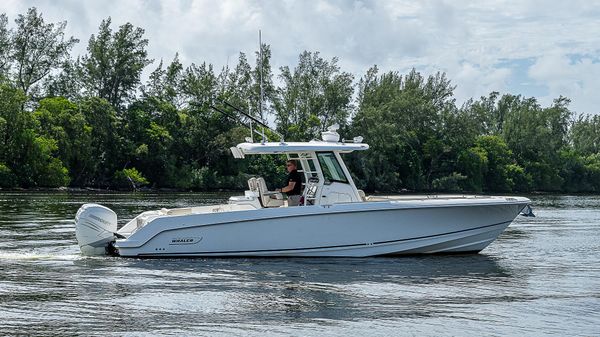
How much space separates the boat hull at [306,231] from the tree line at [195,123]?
47.2 meters

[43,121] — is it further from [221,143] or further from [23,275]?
[23,275]

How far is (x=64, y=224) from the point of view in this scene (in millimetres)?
27000

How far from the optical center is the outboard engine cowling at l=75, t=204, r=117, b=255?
17.6 m

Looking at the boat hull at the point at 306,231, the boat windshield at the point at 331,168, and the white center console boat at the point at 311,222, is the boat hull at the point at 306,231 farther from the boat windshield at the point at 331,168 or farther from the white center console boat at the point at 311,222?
the boat windshield at the point at 331,168

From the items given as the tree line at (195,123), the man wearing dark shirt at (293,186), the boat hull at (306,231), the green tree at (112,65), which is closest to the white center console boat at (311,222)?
the boat hull at (306,231)

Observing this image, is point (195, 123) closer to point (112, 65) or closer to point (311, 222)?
point (112, 65)

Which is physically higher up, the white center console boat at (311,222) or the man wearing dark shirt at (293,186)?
the man wearing dark shirt at (293,186)

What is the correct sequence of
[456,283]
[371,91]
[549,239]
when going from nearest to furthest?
1. [456,283]
2. [549,239]
3. [371,91]

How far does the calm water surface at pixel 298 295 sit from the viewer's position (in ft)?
38.9

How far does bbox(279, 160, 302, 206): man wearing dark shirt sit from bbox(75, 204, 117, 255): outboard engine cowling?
11.9 feet

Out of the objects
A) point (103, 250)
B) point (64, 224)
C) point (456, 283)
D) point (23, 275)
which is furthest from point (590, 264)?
point (64, 224)

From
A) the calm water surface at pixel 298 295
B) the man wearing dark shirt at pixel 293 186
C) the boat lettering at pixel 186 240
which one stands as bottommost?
the calm water surface at pixel 298 295

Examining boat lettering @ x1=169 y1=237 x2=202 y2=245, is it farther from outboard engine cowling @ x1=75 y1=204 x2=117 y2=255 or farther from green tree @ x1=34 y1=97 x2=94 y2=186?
green tree @ x1=34 y1=97 x2=94 y2=186

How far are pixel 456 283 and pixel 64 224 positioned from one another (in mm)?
15334
